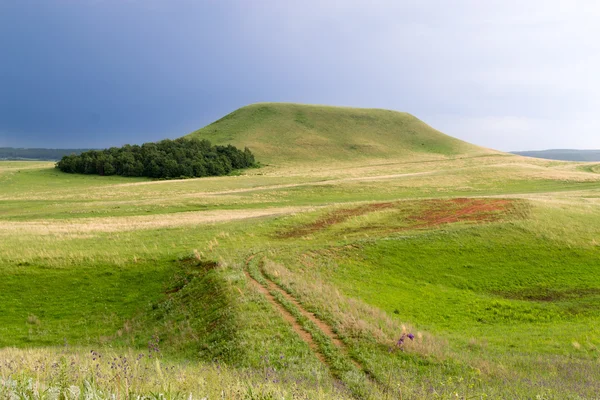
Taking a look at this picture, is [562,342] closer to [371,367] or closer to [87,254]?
[371,367]

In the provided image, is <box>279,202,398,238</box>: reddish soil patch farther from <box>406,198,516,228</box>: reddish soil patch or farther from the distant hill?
the distant hill

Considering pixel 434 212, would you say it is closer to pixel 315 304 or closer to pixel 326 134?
pixel 315 304

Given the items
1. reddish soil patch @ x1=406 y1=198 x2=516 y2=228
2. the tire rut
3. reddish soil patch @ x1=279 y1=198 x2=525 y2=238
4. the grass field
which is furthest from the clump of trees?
the tire rut

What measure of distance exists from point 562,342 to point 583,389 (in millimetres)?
5830

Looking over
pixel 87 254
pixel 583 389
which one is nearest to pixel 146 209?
pixel 87 254

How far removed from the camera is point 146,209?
44.2m

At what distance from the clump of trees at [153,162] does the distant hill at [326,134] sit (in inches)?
748

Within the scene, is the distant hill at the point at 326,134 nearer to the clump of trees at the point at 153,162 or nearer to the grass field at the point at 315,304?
the clump of trees at the point at 153,162

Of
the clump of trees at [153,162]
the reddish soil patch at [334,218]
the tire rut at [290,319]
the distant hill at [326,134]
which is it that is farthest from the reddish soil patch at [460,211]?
the distant hill at [326,134]

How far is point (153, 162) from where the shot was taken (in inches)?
3903

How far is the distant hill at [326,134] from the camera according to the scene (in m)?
131

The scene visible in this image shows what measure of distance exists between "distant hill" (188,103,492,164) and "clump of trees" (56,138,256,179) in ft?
62.3

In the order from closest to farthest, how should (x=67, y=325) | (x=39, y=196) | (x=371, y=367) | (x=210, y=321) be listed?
(x=371, y=367) → (x=210, y=321) → (x=67, y=325) → (x=39, y=196)

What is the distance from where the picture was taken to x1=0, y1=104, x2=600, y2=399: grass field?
26.5ft
